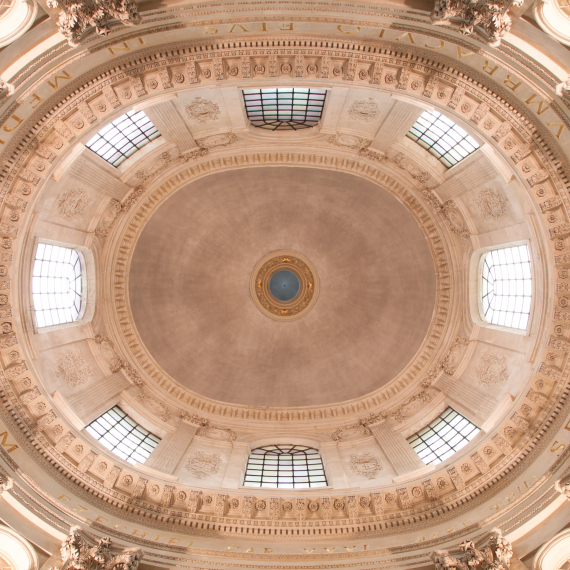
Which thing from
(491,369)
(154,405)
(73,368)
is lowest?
(154,405)

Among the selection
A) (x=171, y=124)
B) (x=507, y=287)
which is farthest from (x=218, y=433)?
(x=507, y=287)

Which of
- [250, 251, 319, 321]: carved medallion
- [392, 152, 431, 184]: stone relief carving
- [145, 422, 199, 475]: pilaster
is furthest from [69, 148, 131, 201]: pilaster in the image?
[392, 152, 431, 184]: stone relief carving

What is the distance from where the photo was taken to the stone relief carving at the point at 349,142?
76.9 feet

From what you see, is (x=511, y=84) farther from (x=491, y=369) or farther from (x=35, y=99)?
(x=35, y=99)

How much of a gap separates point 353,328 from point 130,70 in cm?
2104

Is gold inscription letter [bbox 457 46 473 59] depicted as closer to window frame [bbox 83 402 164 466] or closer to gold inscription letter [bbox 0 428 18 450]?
window frame [bbox 83 402 164 466]

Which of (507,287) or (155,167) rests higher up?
(155,167)

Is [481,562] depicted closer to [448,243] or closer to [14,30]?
[448,243]

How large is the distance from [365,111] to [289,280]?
1333 cm

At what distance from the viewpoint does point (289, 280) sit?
102ft

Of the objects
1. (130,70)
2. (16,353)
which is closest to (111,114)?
(130,70)

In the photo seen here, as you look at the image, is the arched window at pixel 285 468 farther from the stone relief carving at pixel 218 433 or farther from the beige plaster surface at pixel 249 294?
A: the beige plaster surface at pixel 249 294

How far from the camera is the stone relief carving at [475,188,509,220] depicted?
20603mm

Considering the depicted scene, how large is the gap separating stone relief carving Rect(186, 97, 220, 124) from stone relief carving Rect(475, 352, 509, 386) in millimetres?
18302
